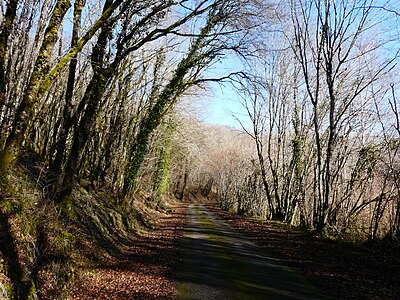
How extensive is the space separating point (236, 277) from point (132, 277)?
8.59ft

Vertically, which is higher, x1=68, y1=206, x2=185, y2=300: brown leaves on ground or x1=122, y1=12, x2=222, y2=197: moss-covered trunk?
x1=122, y1=12, x2=222, y2=197: moss-covered trunk

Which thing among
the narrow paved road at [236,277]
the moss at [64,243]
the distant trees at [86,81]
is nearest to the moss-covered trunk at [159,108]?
the distant trees at [86,81]

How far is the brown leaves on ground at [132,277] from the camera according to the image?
6.59m

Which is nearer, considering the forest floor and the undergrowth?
the undergrowth

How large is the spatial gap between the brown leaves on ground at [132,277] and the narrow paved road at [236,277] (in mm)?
422

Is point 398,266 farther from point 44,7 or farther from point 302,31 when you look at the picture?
point 44,7

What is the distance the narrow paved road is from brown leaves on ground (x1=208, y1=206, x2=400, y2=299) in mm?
497

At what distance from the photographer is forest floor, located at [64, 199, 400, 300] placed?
675 cm

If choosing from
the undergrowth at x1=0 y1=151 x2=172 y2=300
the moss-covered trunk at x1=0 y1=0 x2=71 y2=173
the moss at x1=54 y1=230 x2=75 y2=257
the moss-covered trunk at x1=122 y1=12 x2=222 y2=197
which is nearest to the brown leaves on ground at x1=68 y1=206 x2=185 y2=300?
the undergrowth at x1=0 y1=151 x2=172 y2=300

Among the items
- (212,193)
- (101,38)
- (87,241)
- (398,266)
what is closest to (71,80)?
(101,38)

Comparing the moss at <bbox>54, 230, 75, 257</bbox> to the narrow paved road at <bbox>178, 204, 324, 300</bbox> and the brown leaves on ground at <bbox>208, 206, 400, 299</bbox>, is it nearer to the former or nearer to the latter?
the narrow paved road at <bbox>178, 204, 324, 300</bbox>

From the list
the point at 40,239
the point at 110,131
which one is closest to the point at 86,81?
the point at 110,131

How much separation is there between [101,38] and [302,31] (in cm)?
1070

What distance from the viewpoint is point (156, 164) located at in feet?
87.9
